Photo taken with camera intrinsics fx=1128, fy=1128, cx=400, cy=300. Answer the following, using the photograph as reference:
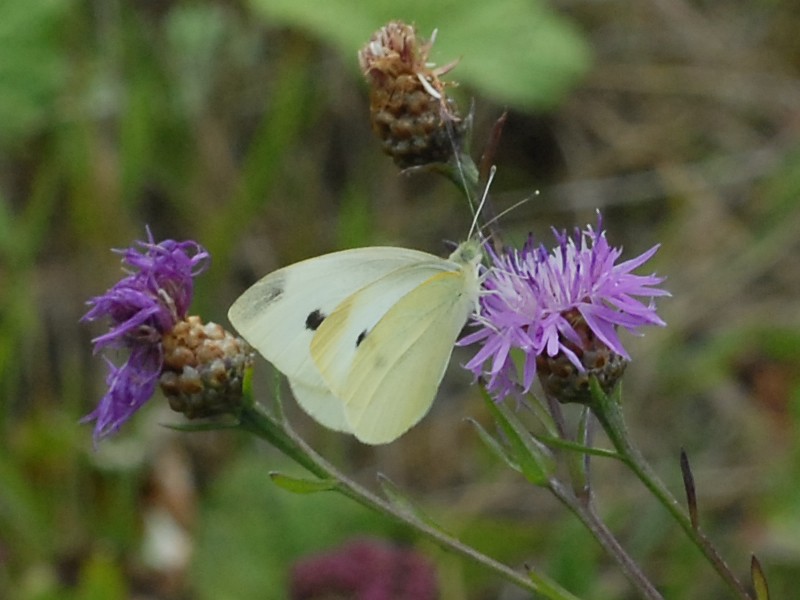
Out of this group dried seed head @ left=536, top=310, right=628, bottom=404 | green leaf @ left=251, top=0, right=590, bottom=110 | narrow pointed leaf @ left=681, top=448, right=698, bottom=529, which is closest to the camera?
narrow pointed leaf @ left=681, top=448, right=698, bottom=529

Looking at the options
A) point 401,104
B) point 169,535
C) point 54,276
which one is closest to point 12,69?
point 54,276

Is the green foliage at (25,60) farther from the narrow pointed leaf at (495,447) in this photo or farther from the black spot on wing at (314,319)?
the narrow pointed leaf at (495,447)

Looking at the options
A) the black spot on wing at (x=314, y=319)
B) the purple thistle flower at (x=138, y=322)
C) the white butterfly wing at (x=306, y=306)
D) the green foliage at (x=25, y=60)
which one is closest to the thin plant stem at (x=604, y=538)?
the white butterfly wing at (x=306, y=306)

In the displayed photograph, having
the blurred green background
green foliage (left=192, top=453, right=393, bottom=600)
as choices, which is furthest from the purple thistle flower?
green foliage (left=192, top=453, right=393, bottom=600)

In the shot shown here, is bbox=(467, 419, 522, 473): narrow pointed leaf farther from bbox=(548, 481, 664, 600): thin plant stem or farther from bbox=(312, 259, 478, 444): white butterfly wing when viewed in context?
bbox=(312, 259, 478, 444): white butterfly wing

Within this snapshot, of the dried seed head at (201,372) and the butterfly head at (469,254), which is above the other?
the butterfly head at (469,254)

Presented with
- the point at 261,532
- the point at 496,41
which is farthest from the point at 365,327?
the point at 496,41
